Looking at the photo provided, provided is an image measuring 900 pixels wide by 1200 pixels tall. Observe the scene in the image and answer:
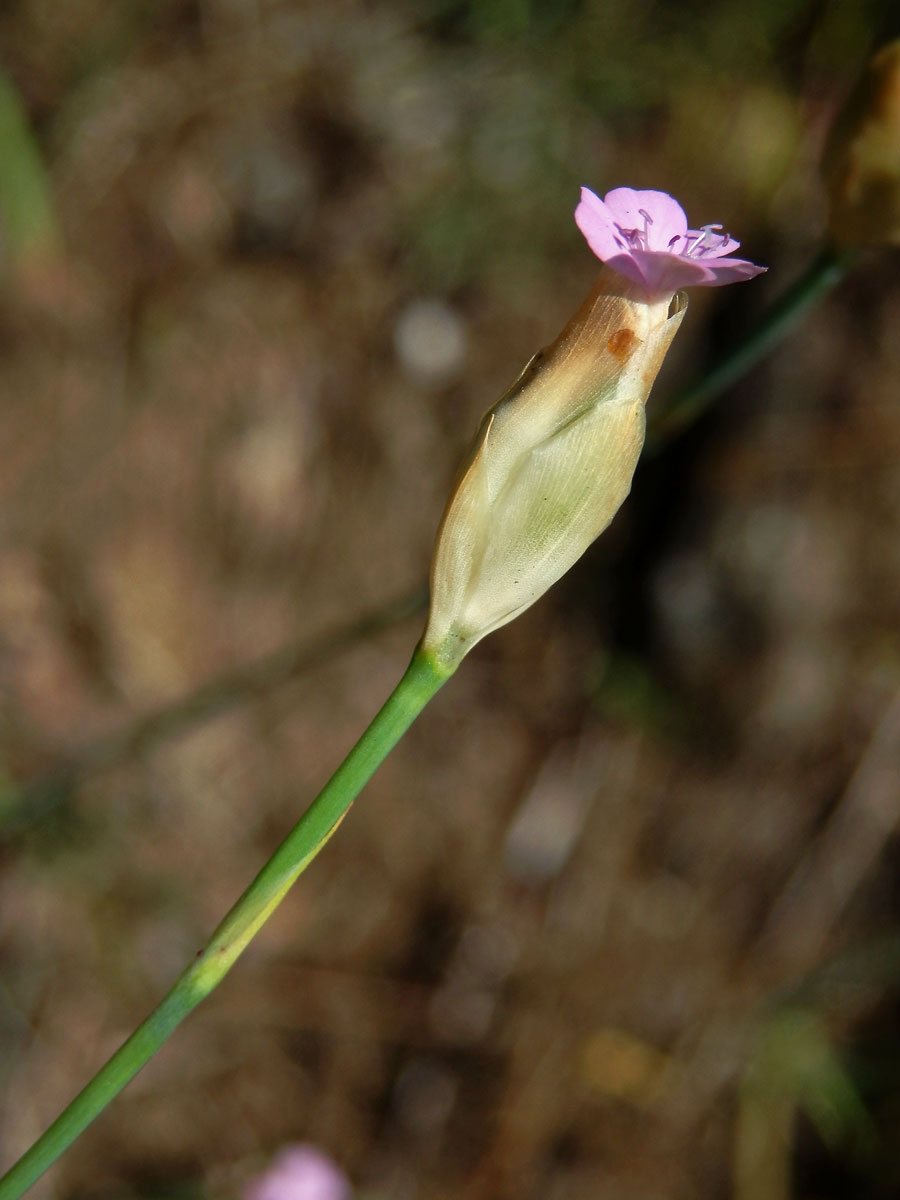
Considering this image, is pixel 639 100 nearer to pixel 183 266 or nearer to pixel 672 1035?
pixel 183 266

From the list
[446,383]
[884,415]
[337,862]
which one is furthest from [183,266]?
[884,415]

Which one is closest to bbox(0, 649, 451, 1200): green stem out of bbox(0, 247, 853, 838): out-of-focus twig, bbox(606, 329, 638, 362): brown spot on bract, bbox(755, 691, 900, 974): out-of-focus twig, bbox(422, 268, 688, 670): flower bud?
bbox(422, 268, 688, 670): flower bud

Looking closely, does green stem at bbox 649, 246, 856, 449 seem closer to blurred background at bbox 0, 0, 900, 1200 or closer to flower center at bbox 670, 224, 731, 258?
flower center at bbox 670, 224, 731, 258

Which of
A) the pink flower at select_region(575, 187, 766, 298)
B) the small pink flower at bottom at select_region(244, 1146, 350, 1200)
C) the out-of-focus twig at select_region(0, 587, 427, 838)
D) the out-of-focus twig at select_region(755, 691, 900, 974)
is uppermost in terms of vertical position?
the pink flower at select_region(575, 187, 766, 298)

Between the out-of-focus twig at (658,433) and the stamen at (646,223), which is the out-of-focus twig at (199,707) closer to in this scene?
the out-of-focus twig at (658,433)

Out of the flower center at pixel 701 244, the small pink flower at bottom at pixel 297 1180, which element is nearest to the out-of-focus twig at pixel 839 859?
the small pink flower at bottom at pixel 297 1180

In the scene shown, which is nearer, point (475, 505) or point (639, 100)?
Result: point (475, 505)

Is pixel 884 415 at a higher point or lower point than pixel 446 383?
lower

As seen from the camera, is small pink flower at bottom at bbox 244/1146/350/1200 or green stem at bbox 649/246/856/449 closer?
green stem at bbox 649/246/856/449
